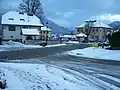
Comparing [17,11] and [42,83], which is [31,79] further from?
[17,11]

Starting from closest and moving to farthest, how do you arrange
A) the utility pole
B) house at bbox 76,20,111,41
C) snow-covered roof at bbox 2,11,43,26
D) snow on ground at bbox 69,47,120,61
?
snow on ground at bbox 69,47,120,61
snow-covered roof at bbox 2,11,43,26
the utility pole
house at bbox 76,20,111,41

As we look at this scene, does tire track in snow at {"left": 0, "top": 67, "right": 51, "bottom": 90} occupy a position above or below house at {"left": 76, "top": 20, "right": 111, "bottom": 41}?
below

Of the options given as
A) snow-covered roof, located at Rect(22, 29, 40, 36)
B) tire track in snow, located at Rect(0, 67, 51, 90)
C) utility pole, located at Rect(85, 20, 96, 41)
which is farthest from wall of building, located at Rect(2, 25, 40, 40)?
tire track in snow, located at Rect(0, 67, 51, 90)

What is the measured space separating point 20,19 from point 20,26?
9.26 feet

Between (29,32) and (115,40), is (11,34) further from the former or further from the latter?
(115,40)

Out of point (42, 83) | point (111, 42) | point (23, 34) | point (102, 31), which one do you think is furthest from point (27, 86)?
point (102, 31)

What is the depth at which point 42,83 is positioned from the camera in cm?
1191

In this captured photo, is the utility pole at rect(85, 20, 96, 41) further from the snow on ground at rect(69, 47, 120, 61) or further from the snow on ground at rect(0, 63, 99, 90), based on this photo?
the snow on ground at rect(0, 63, 99, 90)

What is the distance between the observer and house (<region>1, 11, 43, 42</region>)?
68.9m

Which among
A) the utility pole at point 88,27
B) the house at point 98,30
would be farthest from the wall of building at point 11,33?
the house at point 98,30

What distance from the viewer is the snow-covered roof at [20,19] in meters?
73.4

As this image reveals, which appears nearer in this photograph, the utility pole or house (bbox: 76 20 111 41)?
the utility pole

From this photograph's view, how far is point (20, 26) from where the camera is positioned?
240 ft

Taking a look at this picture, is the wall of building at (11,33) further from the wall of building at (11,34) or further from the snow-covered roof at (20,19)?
the snow-covered roof at (20,19)
